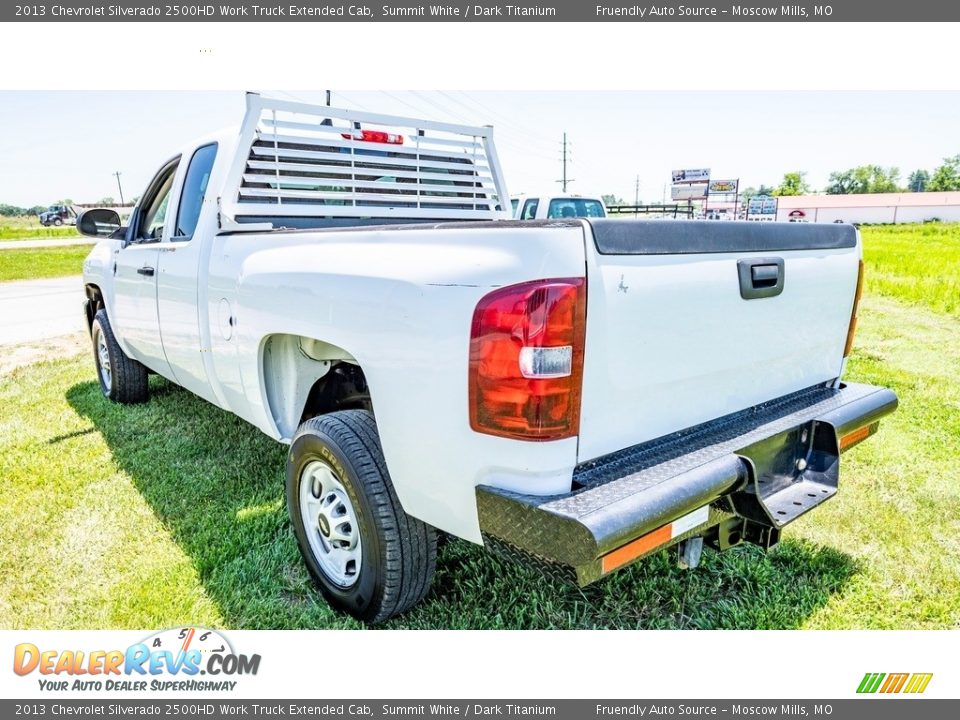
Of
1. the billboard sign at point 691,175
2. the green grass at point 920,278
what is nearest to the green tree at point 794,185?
the billboard sign at point 691,175

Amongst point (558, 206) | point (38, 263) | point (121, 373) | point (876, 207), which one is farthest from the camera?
point (876, 207)

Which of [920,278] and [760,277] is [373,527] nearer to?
[760,277]

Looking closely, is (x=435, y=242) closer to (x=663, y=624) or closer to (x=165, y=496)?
(x=663, y=624)

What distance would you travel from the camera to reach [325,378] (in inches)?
118

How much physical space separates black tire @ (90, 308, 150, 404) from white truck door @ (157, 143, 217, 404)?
1442 mm

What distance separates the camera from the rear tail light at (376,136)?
4.14 meters

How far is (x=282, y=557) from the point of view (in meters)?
3.08

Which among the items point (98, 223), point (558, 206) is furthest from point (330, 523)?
point (558, 206)

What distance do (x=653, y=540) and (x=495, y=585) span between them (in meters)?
1.05

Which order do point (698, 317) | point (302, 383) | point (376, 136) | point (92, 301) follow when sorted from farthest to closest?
point (92, 301)
point (376, 136)
point (302, 383)
point (698, 317)

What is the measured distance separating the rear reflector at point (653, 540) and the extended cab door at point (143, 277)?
334 cm

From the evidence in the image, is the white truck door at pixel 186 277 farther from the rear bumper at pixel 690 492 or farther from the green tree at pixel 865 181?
the green tree at pixel 865 181

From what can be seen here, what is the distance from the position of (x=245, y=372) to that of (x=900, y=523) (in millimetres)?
3392

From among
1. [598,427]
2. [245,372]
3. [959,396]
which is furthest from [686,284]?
[959,396]
